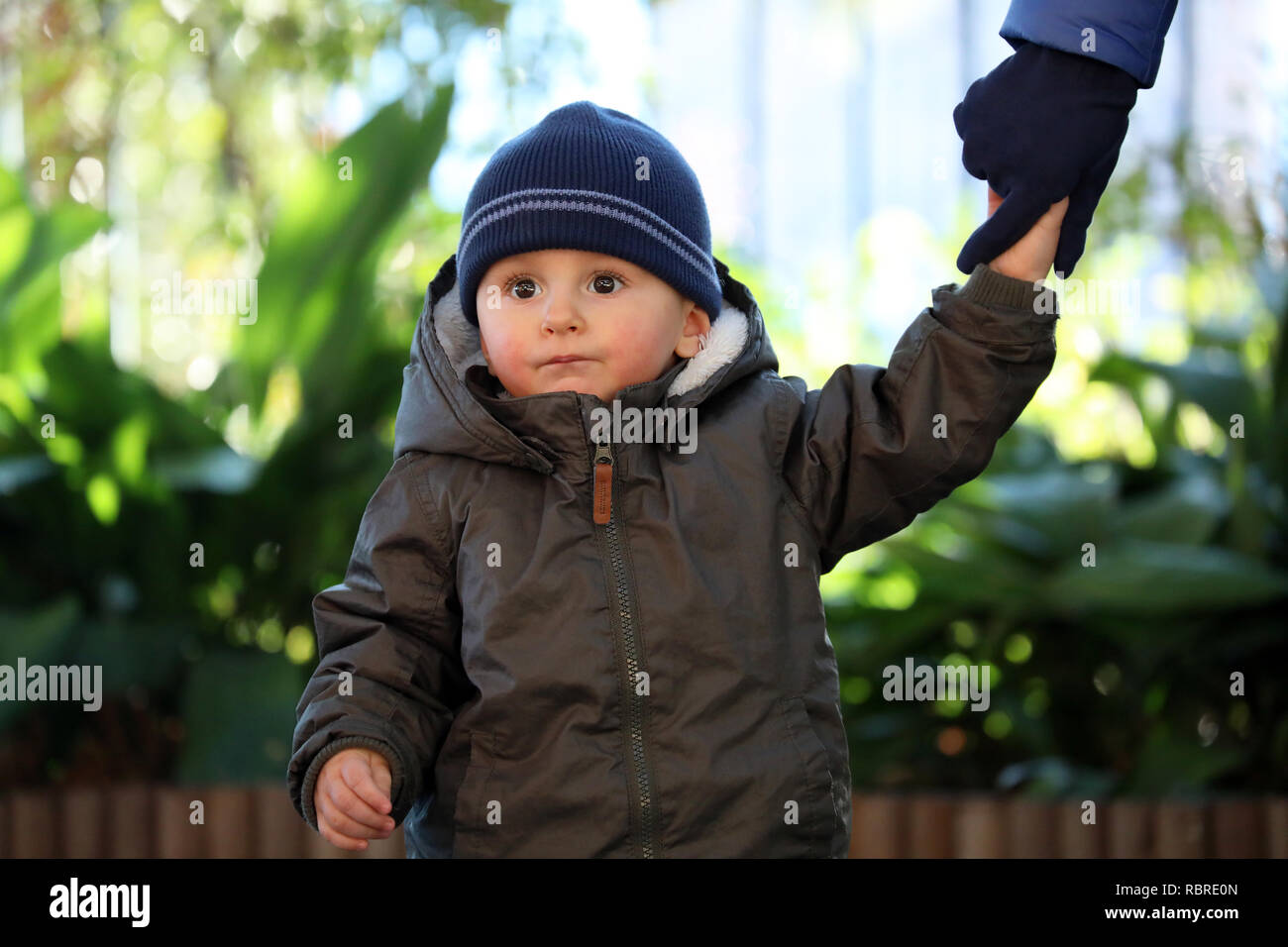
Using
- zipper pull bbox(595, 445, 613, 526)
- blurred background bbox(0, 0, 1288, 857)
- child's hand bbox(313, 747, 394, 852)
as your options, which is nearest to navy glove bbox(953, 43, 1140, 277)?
zipper pull bbox(595, 445, 613, 526)

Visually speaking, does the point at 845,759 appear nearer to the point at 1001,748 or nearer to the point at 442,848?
the point at 442,848

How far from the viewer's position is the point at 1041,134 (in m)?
0.95

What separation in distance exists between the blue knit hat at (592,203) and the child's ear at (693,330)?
13mm

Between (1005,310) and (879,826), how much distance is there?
138 centimetres

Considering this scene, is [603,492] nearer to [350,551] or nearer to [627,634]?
[627,634]

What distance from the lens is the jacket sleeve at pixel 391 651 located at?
1.01m

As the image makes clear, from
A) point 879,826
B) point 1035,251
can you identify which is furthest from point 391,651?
point 879,826

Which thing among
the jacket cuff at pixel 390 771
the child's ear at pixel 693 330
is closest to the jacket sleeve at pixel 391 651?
the jacket cuff at pixel 390 771

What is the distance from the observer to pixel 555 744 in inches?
39.6

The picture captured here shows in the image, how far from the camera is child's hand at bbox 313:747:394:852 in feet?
3.20

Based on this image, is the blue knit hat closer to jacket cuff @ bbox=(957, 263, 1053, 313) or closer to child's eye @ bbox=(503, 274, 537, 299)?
child's eye @ bbox=(503, 274, 537, 299)

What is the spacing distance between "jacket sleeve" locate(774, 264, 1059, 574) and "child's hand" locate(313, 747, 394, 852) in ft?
1.26
